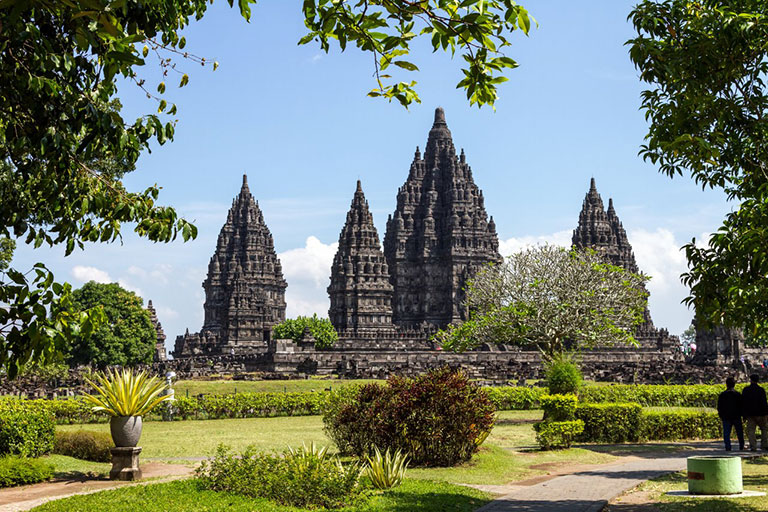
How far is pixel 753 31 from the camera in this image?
432 inches

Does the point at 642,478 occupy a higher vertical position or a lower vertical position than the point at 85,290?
lower

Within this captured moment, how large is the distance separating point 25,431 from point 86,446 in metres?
1.60

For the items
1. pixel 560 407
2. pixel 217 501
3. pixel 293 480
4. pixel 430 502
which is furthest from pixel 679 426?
pixel 217 501

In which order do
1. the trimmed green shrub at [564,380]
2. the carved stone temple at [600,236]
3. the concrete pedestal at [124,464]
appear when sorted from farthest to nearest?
1. the carved stone temple at [600,236]
2. the trimmed green shrub at [564,380]
3. the concrete pedestal at [124,464]

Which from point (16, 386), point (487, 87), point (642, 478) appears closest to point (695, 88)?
point (487, 87)

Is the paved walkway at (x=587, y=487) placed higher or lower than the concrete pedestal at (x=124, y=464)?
lower

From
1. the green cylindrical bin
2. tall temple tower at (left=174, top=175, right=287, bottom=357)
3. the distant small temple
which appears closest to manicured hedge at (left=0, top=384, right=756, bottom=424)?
the green cylindrical bin

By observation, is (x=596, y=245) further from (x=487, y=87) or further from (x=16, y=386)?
(x=487, y=87)

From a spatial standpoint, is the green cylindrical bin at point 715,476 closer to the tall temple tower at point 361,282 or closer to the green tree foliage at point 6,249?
the green tree foliage at point 6,249

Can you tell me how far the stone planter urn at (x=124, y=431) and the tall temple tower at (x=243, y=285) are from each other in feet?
247

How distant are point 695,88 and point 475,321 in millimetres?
21602

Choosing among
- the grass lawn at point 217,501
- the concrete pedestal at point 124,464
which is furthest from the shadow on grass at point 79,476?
the grass lawn at point 217,501

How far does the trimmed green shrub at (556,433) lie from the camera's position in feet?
62.8

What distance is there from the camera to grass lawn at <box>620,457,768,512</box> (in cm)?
1130
